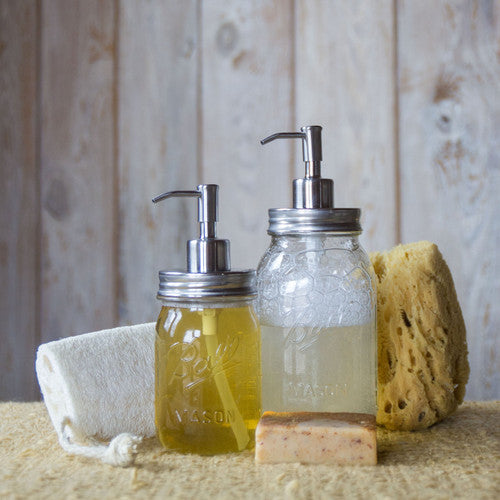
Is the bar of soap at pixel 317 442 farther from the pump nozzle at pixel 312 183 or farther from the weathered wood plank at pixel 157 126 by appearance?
the weathered wood plank at pixel 157 126

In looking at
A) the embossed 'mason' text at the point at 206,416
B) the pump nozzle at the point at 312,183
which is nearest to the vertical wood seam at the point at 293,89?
the pump nozzle at the point at 312,183

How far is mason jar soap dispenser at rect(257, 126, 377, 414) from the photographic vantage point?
565 millimetres

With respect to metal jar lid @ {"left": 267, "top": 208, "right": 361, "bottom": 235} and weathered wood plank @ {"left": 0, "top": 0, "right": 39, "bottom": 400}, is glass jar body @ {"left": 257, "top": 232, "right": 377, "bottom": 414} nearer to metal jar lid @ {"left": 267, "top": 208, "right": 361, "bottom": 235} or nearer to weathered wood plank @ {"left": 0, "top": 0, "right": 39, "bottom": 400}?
metal jar lid @ {"left": 267, "top": 208, "right": 361, "bottom": 235}

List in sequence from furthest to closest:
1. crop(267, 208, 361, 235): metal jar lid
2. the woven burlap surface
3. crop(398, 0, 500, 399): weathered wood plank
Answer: crop(398, 0, 500, 399): weathered wood plank → crop(267, 208, 361, 235): metal jar lid → the woven burlap surface

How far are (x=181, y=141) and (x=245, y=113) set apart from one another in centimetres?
11

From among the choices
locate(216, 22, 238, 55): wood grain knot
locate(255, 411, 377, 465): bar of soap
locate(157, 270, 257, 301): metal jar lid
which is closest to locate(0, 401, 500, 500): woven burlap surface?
locate(255, 411, 377, 465): bar of soap

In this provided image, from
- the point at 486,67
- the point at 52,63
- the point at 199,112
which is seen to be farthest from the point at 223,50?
the point at 486,67

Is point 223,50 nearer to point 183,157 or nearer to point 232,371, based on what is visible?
point 183,157

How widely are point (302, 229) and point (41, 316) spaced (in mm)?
674

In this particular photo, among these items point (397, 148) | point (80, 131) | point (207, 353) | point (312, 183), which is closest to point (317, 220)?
point (312, 183)

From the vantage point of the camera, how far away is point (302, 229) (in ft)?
1.85

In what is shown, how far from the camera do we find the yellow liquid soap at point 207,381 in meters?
0.53

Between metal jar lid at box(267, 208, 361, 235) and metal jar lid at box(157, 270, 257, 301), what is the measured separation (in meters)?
0.06

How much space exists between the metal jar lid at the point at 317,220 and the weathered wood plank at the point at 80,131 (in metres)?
0.60
